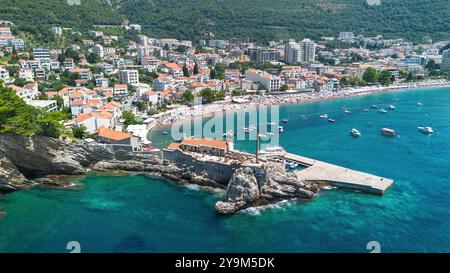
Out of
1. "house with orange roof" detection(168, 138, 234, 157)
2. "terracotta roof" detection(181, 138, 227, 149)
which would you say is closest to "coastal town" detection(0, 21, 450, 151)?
"house with orange roof" detection(168, 138, 234, 157)

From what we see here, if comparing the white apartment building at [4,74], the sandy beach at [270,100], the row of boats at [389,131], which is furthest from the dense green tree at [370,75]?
the white apartment building at [4,74]

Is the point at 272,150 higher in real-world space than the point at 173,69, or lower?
lower

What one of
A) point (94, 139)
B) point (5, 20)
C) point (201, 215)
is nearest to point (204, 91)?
point (94, 139)

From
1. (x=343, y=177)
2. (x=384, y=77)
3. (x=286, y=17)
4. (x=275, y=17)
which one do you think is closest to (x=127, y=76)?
Answer: (x=343, y=177)

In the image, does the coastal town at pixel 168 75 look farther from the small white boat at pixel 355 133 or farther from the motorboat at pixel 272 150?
the small white boat at pixel 355 133

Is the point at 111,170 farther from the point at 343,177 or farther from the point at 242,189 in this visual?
the point at 343,177

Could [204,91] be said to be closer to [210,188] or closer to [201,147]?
[201,147]
